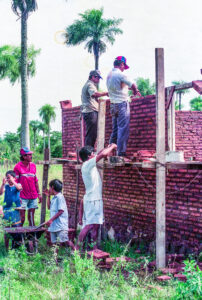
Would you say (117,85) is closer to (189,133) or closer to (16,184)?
(189,133)

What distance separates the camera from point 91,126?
809 cm

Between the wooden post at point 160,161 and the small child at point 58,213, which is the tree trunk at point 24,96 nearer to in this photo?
the small child at point 58,213

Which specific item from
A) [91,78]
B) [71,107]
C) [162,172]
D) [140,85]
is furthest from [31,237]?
[140,85]

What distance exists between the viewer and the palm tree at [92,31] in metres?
32.7

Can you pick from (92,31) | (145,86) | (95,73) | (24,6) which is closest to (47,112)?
(145,86)

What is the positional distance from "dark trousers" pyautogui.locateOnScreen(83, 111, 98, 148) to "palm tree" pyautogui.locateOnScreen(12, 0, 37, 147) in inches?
355

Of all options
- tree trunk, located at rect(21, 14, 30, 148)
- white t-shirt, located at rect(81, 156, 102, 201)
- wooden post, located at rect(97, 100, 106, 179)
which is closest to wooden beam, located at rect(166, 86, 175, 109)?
wooden post, located at rect(97, 100, 106, 179)

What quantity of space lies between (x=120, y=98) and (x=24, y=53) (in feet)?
36.0

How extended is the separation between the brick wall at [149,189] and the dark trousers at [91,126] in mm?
714

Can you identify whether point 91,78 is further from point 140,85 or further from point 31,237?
point 140,85

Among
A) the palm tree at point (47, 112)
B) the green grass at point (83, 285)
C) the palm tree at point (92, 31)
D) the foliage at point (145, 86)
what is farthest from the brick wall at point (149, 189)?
the palm tree at point (47, 112)

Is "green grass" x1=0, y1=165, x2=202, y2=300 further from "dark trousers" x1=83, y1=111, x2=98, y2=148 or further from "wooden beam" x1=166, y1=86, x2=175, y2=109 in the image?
"dark trousers" x1=83, y1=111, x2=98, y2=148

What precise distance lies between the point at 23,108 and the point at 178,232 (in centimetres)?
1121

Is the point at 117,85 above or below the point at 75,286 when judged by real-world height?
above
